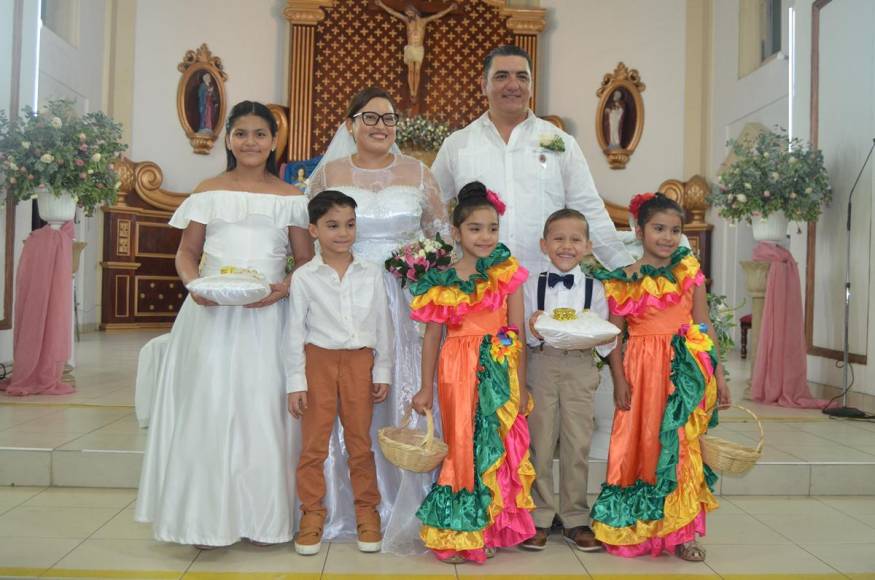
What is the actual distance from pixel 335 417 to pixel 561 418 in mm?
859

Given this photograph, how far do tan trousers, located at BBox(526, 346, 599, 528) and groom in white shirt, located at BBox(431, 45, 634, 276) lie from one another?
531 millimetres

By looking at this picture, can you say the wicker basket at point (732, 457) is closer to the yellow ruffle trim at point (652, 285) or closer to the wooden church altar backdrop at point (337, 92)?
the yellow ruffle trim at point (652, 285)

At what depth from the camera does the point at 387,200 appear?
10.8 feet

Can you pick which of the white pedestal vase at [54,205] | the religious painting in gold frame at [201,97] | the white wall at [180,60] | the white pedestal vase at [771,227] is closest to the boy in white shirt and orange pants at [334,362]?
the white pedestal vase at [54,205]

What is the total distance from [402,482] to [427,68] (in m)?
9.08

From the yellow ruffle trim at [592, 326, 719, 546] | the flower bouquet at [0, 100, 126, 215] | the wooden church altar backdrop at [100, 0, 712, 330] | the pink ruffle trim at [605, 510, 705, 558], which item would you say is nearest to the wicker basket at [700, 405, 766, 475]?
the yellow ruffle trim at [592, 326, 719, 546]

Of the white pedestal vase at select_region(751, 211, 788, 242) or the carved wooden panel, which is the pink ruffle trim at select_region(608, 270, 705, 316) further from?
the carved wooden panel

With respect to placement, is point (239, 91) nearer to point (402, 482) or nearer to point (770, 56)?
point (770, 56)

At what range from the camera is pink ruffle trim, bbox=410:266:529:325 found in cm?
295

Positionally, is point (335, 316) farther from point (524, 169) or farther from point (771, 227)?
point (771, 227)

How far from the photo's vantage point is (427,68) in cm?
1136

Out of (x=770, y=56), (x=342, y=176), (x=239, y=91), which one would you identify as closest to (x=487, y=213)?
(x=342, y=176)

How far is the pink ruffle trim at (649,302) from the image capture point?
3.04 m

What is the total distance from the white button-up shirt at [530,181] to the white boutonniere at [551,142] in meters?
0.01
